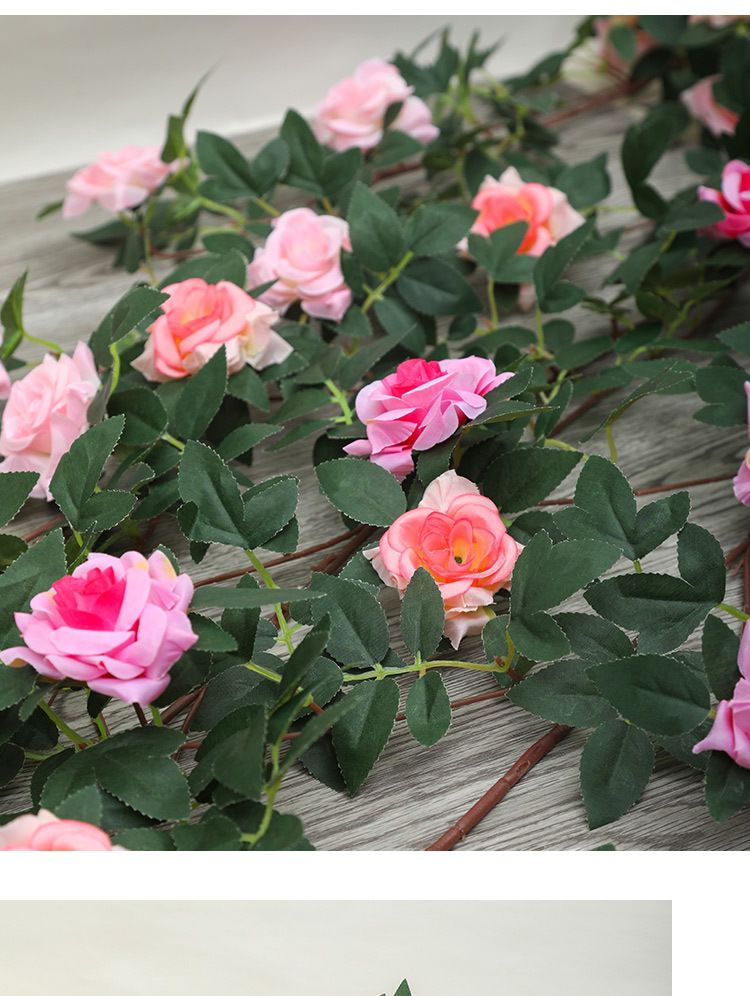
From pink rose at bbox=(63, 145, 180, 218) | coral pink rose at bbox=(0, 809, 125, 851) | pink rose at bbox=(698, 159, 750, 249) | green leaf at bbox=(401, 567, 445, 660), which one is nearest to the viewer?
coral pink rose at bbox=(0, 809, 125, 851)

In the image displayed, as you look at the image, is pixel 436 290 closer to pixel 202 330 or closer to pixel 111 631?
pixel 202 330

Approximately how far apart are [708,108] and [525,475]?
0.62 m

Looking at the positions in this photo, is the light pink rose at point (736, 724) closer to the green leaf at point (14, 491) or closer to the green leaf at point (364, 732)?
the green leaf at point (364, 732)

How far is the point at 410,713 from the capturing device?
0.45 m

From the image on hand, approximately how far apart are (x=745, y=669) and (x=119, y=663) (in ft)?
0.88

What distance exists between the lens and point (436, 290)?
69 centimetres

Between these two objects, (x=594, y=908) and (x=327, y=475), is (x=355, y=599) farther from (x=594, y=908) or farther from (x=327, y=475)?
(x=594, y=908)

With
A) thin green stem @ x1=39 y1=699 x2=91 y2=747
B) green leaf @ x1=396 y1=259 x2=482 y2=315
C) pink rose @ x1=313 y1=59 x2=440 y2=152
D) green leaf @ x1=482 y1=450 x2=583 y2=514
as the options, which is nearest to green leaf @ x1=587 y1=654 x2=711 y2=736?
green leaf @ x1=482 y1=450 x2=583 y2=514

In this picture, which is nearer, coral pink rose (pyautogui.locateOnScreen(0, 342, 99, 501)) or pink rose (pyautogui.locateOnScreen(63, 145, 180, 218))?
coral pink rose (pyautogui.locateOnScreen(0, 342, 99, 501))

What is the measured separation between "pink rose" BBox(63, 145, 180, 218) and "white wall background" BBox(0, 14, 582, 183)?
268 millimetres

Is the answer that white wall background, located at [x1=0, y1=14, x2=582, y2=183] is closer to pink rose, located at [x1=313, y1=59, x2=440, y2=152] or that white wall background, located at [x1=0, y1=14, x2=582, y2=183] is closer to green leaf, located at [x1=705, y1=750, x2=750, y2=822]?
pink rose, located at [x1=313, y1=59, x2=440, y2=152]

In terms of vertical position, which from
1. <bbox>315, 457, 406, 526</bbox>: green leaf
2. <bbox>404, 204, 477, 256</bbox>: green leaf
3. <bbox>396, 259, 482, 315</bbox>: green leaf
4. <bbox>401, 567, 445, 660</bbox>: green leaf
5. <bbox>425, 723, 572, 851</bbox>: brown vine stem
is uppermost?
<bbox>404, 204, 477, 256</bbox>: green leaf

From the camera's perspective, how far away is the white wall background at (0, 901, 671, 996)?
0.38 m

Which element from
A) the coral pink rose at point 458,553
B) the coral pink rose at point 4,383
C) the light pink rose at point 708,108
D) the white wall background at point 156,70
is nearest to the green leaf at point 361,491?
the coral pink rose at point 458,553
